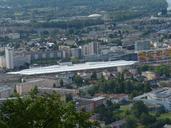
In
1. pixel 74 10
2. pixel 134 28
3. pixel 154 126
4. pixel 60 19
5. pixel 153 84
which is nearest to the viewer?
pixel 154 126

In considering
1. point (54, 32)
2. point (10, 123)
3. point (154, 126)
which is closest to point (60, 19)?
point (54, 32)

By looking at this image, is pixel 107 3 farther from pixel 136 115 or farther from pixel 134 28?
pixel 136 115

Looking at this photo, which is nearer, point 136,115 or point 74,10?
point 136,115

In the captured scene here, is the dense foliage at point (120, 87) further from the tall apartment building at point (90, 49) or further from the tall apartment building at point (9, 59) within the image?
the tall apartment building at point (90, 49)

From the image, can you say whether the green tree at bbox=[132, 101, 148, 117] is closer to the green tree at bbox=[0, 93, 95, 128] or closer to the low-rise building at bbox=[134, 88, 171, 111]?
the low-rise building at bbox=[134, 88, 171, 111]

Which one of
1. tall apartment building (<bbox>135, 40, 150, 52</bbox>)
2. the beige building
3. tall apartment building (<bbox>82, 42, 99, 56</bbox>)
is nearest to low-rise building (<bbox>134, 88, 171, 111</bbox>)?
the beige building

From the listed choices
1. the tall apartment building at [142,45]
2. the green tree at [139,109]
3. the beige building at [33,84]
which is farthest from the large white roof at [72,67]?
the green tree at [139,109]

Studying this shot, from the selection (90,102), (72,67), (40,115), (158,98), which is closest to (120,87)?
(158,98)

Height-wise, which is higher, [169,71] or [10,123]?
[10,123]
